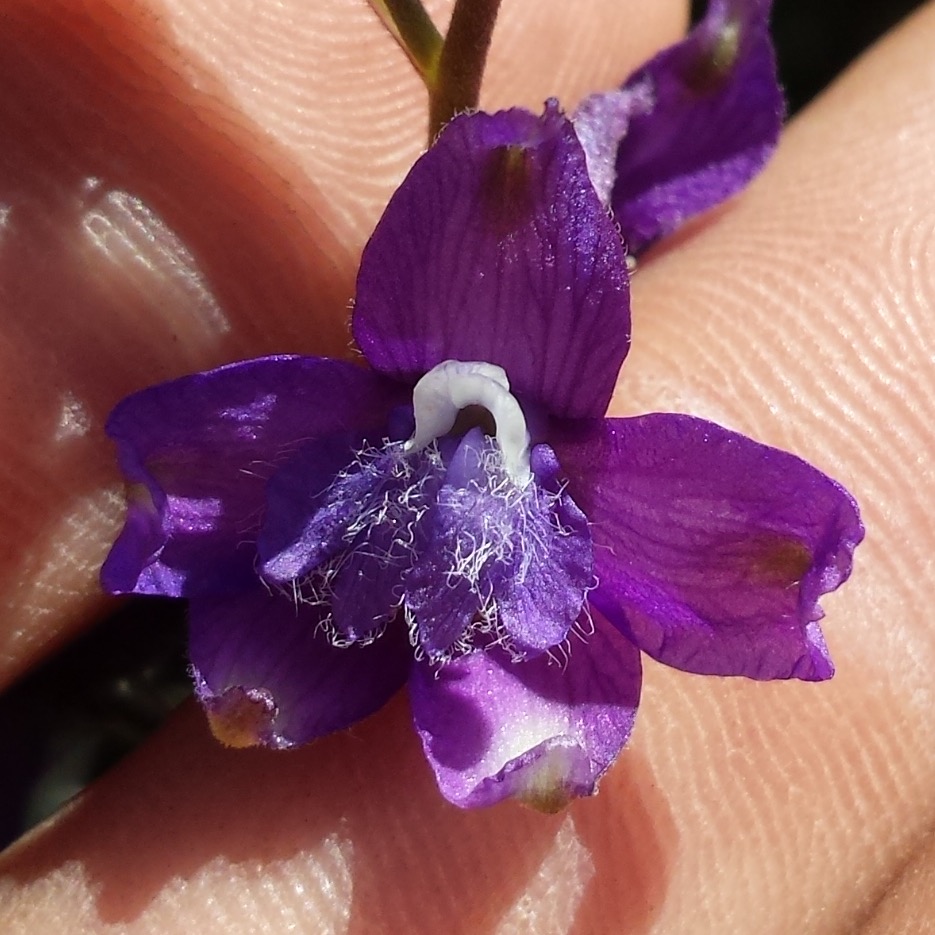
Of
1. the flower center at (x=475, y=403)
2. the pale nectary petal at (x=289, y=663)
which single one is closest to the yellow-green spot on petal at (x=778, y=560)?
the flower center at (x=475, y=403)

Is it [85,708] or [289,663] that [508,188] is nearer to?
[289,663]

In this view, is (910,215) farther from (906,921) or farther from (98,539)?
(98,539)

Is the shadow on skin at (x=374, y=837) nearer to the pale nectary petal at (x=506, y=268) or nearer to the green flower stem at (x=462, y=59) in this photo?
the pale nectary petal at (x=506, y=268)

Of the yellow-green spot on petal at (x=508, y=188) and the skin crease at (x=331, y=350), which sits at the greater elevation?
the yellow-green spot on petal at (x=508, y=188)

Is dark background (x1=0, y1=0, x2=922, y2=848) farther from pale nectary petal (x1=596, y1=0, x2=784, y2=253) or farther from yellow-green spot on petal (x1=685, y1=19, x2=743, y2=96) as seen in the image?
yellow-green spot on petal (x1=685, y1=19, x2=743, y2=96)

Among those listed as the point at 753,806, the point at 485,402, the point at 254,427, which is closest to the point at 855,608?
the point at 753,806

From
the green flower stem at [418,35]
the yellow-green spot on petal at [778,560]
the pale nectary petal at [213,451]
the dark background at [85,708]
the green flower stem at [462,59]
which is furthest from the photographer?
the dark background at [85,708]
